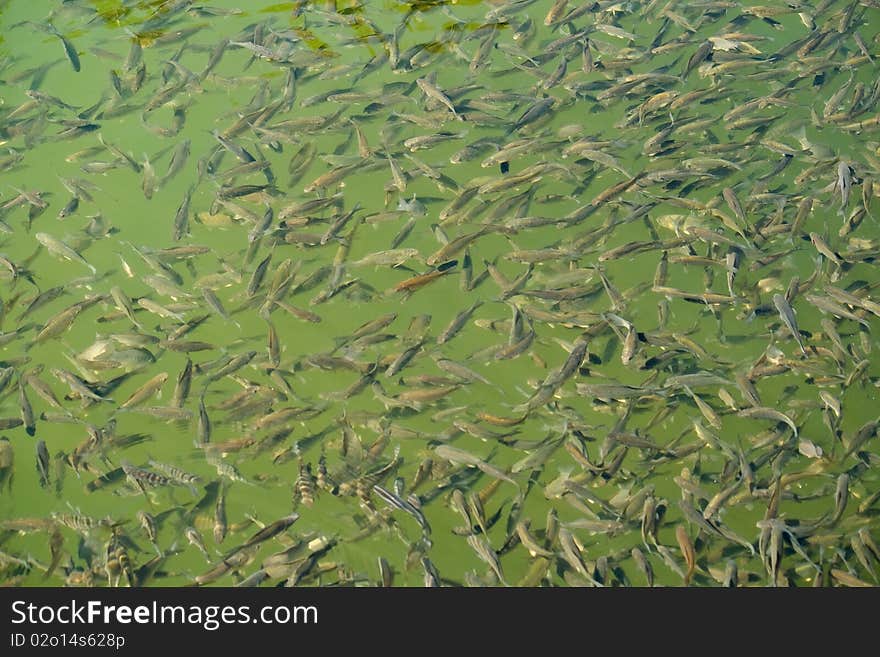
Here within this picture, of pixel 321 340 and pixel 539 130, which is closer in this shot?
pixel 321 340

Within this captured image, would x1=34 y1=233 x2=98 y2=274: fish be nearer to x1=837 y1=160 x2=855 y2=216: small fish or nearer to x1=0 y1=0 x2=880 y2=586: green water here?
x1=0 y1=0 x2=880 y2=586: green water

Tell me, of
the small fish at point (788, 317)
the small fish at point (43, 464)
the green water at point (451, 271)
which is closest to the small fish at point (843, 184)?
the green water at point (451, 271)

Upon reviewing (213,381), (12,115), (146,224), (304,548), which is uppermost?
(12,115)

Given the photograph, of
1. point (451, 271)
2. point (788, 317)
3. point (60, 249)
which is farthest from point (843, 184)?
point (60, 249)

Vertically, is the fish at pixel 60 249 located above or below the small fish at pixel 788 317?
above

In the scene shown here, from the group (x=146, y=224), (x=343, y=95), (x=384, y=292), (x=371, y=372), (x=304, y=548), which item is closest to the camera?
(x=304, y=548)

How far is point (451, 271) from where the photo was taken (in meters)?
3.03

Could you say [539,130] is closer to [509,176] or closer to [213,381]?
[509,176]

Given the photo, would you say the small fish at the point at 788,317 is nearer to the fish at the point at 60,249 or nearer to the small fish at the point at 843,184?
the small fish at the point at 843,184

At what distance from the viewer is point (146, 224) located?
322 centimetres

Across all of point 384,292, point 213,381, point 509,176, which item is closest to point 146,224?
point 213,381

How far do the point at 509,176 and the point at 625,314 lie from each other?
2.33ft

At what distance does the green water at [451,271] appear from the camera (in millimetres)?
2623

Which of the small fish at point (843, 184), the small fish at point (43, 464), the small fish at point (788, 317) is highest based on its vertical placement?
the small fish at point (843, 184)
